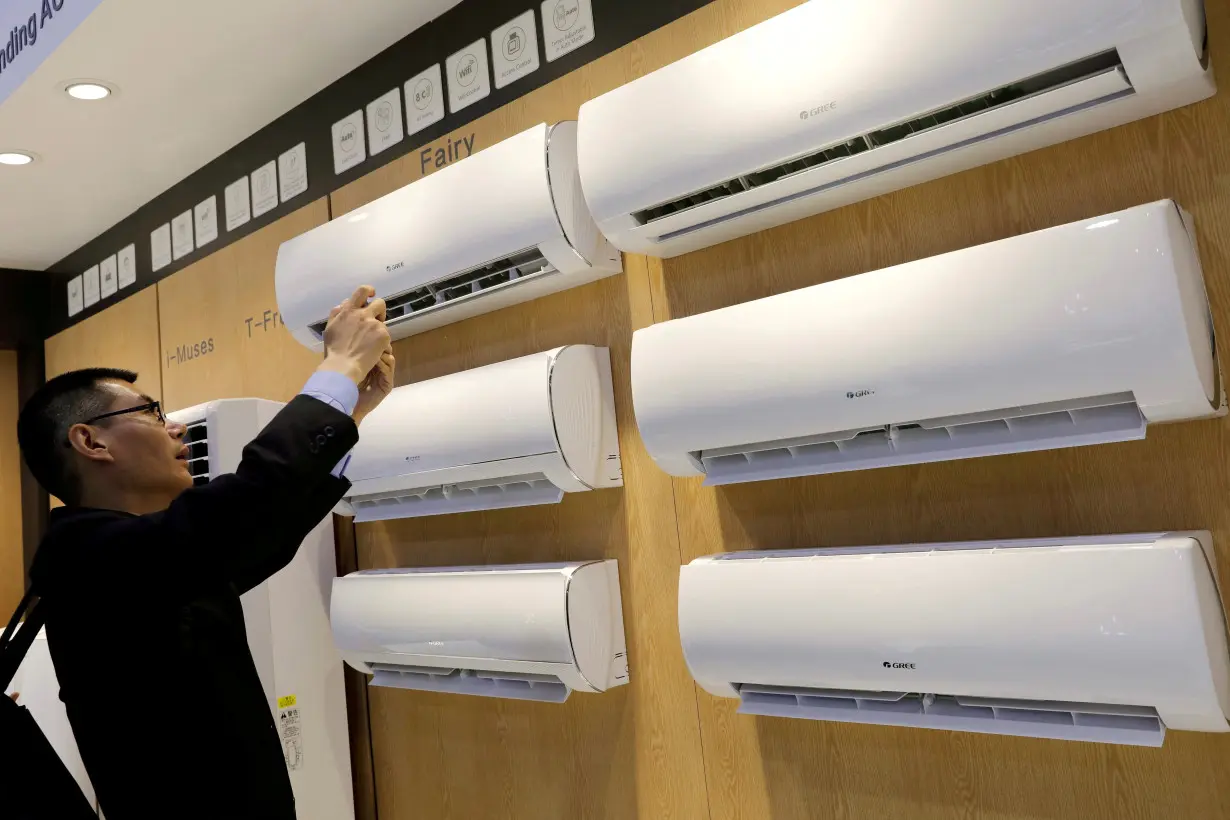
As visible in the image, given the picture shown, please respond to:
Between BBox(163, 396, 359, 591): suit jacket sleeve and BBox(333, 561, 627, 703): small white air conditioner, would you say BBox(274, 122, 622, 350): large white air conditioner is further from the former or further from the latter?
BBox(163, 396, 359, 591): suit jacket sleeve

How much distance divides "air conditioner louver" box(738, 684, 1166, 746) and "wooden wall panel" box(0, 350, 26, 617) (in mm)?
3843

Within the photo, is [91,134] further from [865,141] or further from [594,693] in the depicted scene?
[865,141]

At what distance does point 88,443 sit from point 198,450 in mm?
936

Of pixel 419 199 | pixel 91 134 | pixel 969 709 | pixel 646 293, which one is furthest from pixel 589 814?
pixel 91 134

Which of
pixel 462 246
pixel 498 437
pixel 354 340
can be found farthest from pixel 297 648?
pixel 354 340

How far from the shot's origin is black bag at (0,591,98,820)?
146 cm

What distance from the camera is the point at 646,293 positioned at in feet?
6.77

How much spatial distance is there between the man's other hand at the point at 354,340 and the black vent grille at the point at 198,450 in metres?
1.22

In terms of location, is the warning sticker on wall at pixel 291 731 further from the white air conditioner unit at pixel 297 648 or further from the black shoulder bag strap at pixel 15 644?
the black shoulder bag strap at pixel 15 644

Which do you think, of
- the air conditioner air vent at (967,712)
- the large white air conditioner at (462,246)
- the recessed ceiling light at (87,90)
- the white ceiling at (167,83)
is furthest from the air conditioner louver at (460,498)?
the recessed ceiling light at (87,90)

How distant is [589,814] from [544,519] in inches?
26.3

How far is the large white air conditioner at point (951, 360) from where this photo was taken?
123cm

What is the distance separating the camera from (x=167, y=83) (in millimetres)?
2699

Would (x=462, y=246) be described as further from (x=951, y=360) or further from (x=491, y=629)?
(x=951, y=360)
